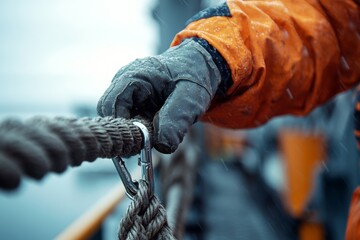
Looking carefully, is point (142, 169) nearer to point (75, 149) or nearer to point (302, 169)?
point (75, 149)

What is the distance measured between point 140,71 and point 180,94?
102mm

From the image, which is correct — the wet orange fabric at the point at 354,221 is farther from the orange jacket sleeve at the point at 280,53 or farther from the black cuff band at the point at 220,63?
the black cuff band at the point at 220,63

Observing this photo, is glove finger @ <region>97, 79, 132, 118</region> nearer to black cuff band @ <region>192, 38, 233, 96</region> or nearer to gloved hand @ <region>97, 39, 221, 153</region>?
gloved hand @ <region>97, 39, 221, 153</region>

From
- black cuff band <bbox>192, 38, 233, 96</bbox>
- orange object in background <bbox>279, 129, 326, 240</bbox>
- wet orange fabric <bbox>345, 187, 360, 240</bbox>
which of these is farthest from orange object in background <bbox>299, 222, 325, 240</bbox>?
black cuff band <bbox>192, 38, 233, 96</bbox>

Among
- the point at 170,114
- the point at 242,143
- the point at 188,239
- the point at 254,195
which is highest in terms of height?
the point at 170,114

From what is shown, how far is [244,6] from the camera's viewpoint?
3.98 feet

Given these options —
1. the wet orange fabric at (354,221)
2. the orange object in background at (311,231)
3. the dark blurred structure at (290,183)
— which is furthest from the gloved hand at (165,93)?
the orange object in background at (311,231)

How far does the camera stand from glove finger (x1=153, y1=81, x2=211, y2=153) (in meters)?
0.87

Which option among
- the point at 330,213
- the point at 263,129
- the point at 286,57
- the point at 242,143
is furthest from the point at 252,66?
the point at 242,143

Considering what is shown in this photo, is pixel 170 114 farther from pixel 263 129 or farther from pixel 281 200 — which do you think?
pixel 263 129

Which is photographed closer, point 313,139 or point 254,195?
point 313,139

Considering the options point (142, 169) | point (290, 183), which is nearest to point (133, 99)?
point (142, 169)

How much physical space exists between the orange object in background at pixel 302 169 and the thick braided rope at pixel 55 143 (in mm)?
2890

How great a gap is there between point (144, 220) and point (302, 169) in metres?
2.96
